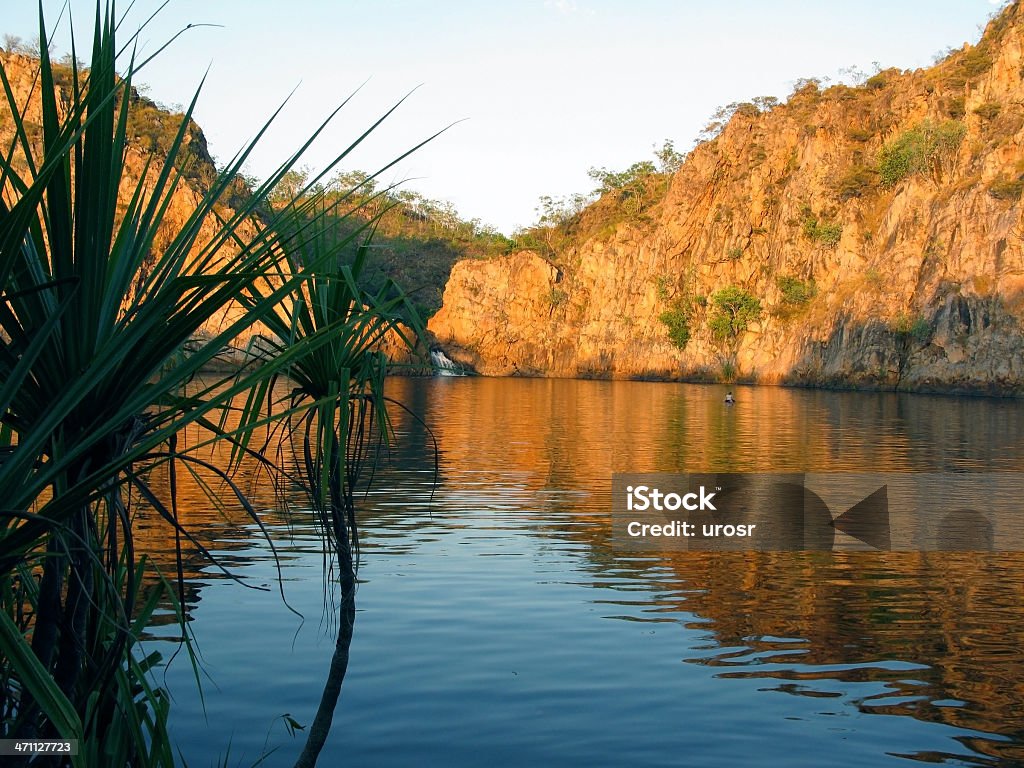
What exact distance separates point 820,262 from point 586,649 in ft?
282

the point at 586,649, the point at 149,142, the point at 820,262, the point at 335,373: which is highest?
the point at 149,142

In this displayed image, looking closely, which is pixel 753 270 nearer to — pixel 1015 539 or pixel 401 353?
pixel 401 353

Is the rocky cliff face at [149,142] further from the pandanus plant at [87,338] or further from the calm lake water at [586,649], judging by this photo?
the pandanus plant at [87,338]

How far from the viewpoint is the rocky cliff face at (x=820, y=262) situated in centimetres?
6750

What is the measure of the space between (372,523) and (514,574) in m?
4.54

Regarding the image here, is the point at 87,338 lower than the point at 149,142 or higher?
lower

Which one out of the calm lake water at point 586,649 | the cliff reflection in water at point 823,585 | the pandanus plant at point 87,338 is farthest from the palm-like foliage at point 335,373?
the cliff reflection in water at point 823,585

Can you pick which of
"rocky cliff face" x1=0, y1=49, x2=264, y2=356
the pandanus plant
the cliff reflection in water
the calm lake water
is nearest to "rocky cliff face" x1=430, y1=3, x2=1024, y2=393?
"rocky cliff face" x1=0, y1=49, x2=264, y2=356

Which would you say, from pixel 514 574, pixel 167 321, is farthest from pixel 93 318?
pixel 514 574

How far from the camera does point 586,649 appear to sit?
368 inches

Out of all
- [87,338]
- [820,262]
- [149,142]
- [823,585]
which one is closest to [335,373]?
[87,338]

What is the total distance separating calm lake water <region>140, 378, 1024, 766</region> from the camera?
7047 mm

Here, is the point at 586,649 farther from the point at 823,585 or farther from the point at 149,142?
the point at 149,142

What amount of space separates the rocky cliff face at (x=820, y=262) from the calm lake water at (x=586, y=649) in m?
55.1
